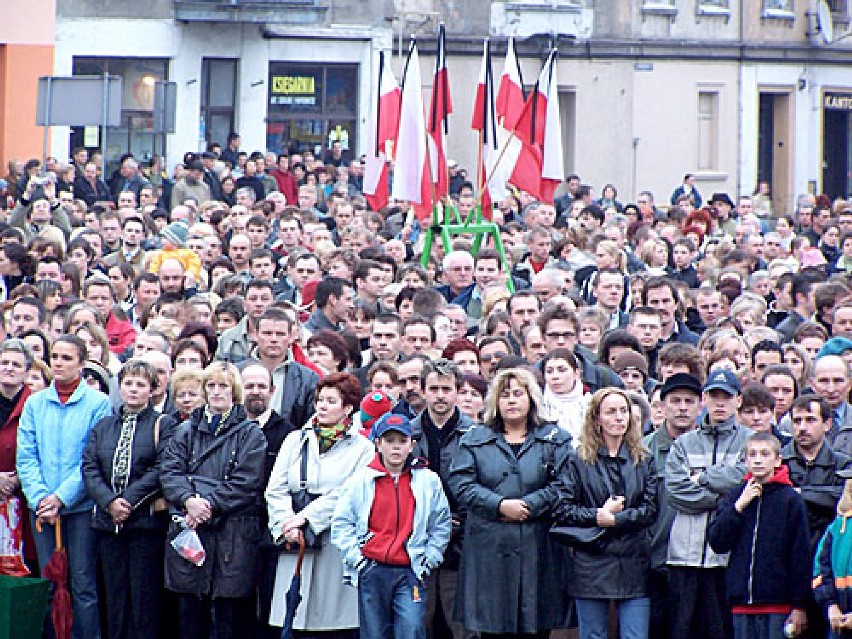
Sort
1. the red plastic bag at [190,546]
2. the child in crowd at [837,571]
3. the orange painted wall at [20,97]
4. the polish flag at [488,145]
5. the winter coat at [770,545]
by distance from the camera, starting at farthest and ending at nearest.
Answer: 1. the orange painted wall at [20,97]
2. the polish flag at [488,145]
3. the red plastic bag at [190,546]
4. the winter coat at [770,545]
5. the child in crowd at [837,571]

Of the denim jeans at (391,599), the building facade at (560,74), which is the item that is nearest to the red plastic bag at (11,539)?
the denim jeans at (391,599)

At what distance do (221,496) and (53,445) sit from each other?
1.36 m

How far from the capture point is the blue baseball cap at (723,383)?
1069 cm

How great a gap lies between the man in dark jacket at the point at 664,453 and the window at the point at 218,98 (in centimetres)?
2622

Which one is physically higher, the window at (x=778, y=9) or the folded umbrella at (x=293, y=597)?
the window at (x=778, y=9)

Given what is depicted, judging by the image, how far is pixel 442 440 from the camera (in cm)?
1126

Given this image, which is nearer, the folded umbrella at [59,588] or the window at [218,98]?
the folded umbrella at [59,588]

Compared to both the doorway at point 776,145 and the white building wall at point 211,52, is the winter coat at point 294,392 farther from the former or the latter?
the doorway at point 776,145

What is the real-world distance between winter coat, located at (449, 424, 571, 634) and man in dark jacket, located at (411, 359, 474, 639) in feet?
1.35

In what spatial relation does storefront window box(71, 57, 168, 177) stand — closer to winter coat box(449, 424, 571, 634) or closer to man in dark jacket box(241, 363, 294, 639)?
man in dark jacket box(241, 363, 294, 639)

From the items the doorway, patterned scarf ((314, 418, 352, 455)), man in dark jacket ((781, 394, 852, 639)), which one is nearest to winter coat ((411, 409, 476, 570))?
patterned scarf ((314, 418, 352, 455))

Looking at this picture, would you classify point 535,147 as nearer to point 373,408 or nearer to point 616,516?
point 373,408

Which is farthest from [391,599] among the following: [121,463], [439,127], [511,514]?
[439,127]

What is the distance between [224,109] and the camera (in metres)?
36.8
